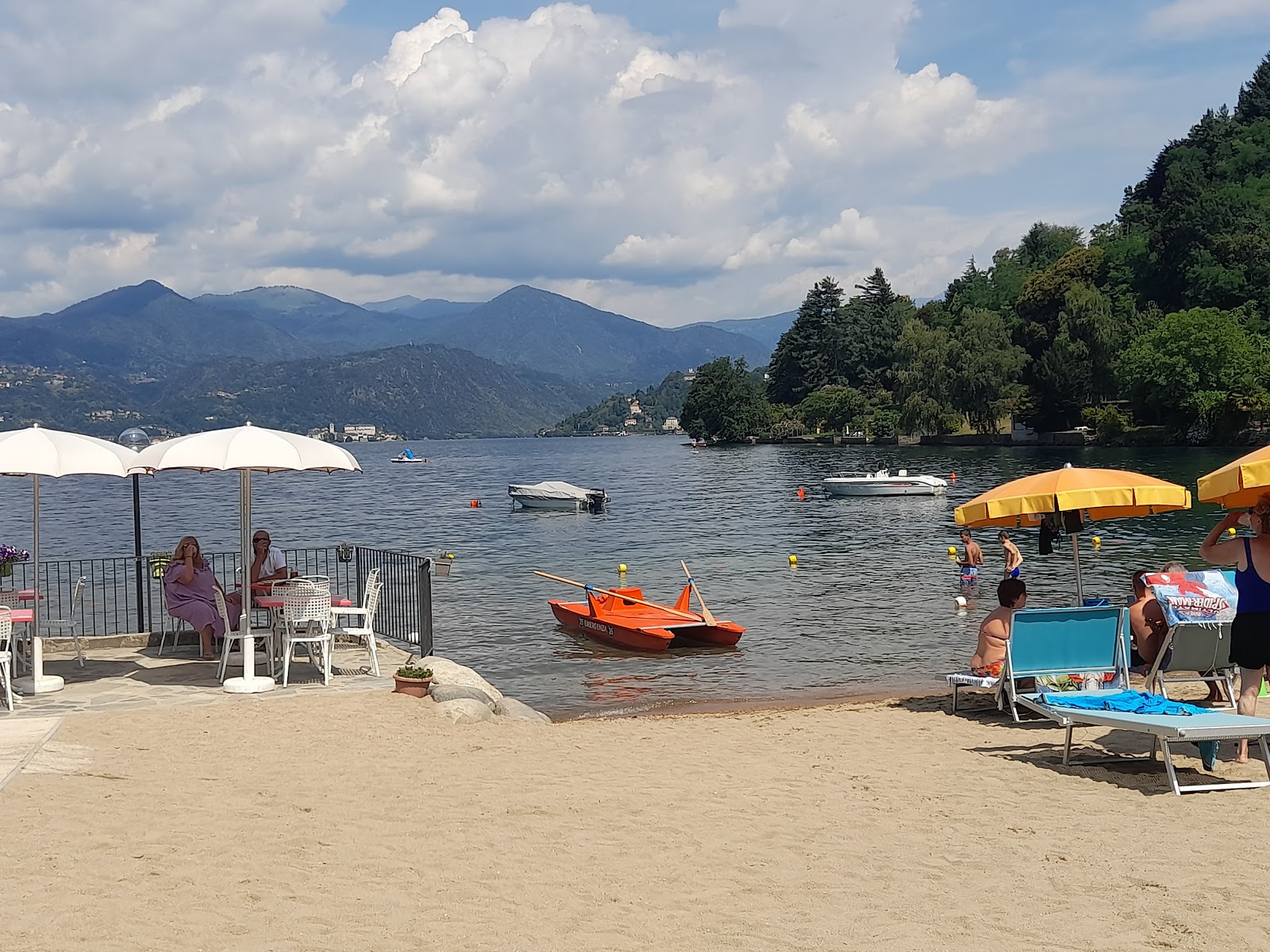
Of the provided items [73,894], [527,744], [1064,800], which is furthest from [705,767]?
[73,894]

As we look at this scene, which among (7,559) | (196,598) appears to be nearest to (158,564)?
(196,598)

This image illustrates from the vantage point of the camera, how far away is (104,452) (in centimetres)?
1173

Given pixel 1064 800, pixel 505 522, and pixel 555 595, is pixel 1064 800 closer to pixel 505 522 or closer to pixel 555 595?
pixel 555 595

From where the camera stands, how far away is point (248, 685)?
39.2 ft

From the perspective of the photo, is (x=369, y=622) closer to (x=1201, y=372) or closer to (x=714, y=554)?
(x=714, y=554)

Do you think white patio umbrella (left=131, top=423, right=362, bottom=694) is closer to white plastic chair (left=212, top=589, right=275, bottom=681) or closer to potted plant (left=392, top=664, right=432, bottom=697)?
white plastic chair (left=212, top=589, right=275, bottom=681)

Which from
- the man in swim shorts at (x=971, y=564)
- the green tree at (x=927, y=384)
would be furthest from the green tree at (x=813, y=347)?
the man in swim shorts at (x=971, y=564)

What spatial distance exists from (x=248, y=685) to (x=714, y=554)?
26017 millimetres

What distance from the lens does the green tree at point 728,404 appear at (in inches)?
6211

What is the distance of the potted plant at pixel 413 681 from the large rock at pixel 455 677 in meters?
0.12

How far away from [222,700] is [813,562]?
24358 mm

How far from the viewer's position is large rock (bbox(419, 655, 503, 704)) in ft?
41.0

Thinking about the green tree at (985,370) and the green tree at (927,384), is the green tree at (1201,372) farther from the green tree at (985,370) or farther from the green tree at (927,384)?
the green tree at (927,384)

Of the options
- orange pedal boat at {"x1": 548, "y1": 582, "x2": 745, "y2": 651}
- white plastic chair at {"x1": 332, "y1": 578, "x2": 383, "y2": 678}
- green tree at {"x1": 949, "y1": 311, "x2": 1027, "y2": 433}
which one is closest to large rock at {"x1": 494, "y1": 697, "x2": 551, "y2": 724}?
white plastic chair at {"x1": 332, "y1": 578, "x2": 383, "y2": 678}
